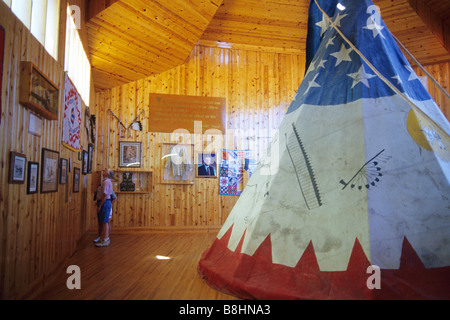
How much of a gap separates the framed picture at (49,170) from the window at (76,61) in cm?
127

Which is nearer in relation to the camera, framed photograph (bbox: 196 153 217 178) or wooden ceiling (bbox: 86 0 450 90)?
wooden ceiling (bbox: 86 0 450 90)

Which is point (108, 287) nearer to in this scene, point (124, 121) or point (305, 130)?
A: point (305, 130)

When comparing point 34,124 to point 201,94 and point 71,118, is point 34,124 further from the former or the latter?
point 201,94

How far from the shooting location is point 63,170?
3.41 metres

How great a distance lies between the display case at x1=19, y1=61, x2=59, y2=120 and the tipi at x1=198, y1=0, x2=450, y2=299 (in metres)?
2.03

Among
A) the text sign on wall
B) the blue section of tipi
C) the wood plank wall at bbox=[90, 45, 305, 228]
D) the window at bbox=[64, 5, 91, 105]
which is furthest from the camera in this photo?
the text sign on wall

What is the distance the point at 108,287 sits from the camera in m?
2.71

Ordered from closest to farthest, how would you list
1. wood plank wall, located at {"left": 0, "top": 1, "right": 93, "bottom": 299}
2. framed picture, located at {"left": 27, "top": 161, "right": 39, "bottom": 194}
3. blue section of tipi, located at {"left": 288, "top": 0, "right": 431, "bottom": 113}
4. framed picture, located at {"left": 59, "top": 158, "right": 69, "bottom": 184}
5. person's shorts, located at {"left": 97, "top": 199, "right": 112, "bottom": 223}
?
wood plank wall, located at {"left": 0, "top": 1, "right": 93, "bottom": 299} → framed picture, located at {"left": 27, "top": 161, "right": 39, "bottom": 194} → blue section of tipi, located at {"left": 288, "top": 0, "right": 431, "bottom": 113} → framed picture, located at {"left": 59, "top": 158, "right": 69, "bottom": 184} → person's shorts, located at {"left": 97, "top": 199, "right": 112, "bottom": 223}

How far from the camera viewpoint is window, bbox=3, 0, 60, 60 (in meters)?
2.34

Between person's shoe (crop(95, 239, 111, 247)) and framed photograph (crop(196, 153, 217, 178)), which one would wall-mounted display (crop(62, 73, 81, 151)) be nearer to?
person's shoe (crop(95, 239, 111, 247))

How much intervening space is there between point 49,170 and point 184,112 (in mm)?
3723

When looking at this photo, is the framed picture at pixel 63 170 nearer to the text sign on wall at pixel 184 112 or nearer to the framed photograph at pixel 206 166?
the text sign on wall at pixel 184 112

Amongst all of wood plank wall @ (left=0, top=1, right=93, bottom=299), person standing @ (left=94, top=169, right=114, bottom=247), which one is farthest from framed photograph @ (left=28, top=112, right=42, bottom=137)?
person standing @ (left=94, top=169, right=114, bottom=247)
